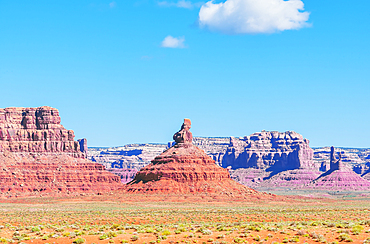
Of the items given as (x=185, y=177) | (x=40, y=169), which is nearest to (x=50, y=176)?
(x=40, y=169)

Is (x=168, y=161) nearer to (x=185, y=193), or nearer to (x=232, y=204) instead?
(x=185, y=193)

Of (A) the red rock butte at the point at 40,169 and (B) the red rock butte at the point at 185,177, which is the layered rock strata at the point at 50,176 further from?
(B) the red rock butte at the point at 185,177

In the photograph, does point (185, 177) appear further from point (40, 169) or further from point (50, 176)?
point (40, 169)

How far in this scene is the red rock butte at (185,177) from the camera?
530ft

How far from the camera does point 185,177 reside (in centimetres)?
16475

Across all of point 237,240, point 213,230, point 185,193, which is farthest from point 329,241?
point 185,193

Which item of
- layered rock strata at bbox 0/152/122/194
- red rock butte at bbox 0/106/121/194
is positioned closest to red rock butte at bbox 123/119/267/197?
layered rock strata at bbox 0/152/122/194

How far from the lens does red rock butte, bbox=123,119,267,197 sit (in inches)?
6363

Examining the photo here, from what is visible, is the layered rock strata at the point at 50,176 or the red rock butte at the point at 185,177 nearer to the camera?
the red rock butte at the point at 185,177

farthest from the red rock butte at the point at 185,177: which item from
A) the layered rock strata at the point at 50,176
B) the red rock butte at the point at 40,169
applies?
the red rock butte at the point at 40,169

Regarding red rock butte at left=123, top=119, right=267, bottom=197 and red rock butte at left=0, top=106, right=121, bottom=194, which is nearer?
red rock butte at left=123, top=119, right=267, bottom=197

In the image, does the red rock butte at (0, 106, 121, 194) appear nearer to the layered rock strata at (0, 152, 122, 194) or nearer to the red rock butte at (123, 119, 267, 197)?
the layered rock strata at (0, 152, 122, 194)

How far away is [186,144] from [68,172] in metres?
36.3

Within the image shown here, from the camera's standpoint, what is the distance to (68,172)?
190875 millimetres
